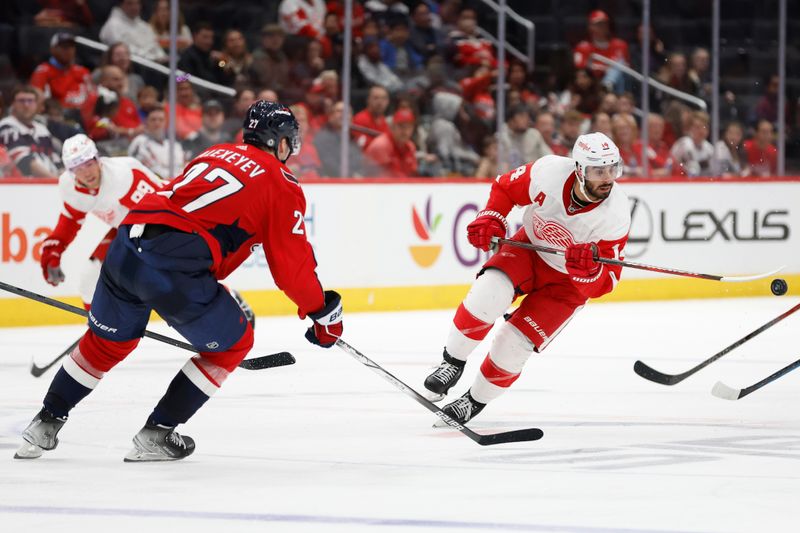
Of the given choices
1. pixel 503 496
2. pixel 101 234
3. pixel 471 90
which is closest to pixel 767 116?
pixel 471 90

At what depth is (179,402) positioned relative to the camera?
4234 millimetres

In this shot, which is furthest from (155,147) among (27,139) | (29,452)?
(29,452)

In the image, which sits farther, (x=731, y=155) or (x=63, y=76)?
(x=731, y=155)

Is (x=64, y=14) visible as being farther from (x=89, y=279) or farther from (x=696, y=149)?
(x=696, y=149)

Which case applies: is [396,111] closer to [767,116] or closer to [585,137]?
[767,116]

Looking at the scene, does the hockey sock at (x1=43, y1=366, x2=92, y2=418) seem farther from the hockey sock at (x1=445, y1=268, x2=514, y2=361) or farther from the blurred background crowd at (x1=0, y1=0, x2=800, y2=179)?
the blurred background crowd at (x1=0, y1=0, x2=800, y2=179)

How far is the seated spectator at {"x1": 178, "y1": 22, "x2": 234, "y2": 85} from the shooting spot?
342 inches

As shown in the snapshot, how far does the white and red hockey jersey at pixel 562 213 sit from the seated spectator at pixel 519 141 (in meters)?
4.57

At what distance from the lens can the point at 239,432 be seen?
488 centimetres

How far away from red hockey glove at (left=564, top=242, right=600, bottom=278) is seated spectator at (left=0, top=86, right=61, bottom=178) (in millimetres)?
4242

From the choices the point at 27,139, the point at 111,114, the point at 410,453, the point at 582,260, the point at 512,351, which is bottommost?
the point at 410,453

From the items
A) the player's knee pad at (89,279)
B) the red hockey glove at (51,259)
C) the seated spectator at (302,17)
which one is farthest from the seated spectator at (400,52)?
the red hockey glove at (51,259)

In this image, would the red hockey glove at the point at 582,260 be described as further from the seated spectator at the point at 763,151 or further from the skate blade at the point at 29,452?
the seated spectator at the point at 763,151

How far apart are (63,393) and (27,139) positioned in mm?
4231
